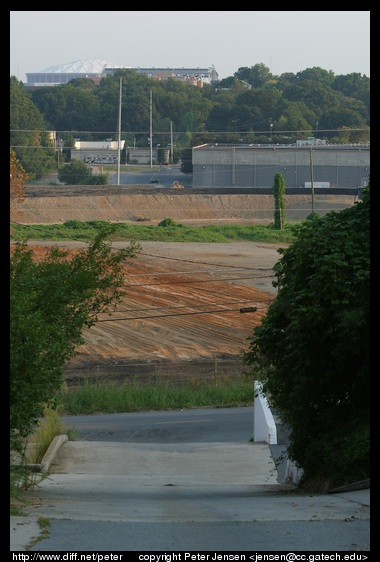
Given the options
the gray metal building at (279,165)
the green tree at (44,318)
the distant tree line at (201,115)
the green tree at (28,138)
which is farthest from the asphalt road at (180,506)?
the distant tree line at (201,115)

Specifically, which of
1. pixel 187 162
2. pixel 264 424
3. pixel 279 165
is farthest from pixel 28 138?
pixel 264 424

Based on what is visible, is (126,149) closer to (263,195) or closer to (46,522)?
(263,195)

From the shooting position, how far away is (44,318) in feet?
44.7

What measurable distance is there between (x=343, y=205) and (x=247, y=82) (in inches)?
4606

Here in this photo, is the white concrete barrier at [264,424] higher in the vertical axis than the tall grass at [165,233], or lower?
lower

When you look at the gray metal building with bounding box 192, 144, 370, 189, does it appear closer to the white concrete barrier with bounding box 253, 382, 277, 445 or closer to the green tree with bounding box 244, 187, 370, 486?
the white concrete barrier with bounding box 253, 382, 277, 445

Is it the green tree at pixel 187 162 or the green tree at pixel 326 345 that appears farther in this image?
the green tree at pixel 187 162

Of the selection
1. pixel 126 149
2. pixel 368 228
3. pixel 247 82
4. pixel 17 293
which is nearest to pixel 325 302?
pixel 368 228

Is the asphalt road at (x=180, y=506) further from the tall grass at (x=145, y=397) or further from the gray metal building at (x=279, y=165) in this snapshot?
the gray metal building at (x=279, y=165)

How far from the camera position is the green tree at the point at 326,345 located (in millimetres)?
12664

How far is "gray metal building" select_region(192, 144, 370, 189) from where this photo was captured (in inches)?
3260

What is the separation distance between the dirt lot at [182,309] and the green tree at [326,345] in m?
22.2

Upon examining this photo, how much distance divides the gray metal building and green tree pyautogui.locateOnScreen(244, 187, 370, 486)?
66.5m

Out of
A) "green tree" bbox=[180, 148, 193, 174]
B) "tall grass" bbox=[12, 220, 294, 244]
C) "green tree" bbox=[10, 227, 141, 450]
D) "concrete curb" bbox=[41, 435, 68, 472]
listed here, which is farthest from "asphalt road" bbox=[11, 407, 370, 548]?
"green tree" bbox=[180, 148, 193, 174]
